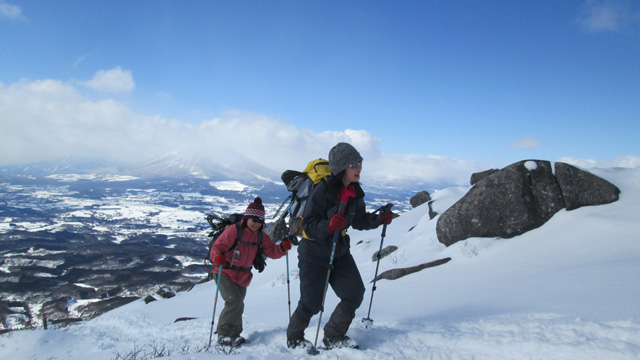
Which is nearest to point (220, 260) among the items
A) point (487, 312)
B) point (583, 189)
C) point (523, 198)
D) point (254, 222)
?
point (254, 222)

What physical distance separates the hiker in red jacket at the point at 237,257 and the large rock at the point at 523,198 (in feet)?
21.4

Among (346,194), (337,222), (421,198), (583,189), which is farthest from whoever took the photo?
(421,198)

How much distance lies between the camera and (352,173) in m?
3.49

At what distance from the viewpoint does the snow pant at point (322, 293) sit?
3.49 m

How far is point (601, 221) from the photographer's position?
271 inches

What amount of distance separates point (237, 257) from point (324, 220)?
194 cm

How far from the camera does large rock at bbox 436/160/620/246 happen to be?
7922mm

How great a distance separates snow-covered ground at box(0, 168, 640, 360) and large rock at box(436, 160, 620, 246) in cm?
29

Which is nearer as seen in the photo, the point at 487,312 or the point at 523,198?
the point at 487,312

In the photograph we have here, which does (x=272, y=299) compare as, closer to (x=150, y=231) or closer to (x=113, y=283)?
(x=113, y=283)

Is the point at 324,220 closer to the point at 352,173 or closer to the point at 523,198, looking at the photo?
the point at 352,173

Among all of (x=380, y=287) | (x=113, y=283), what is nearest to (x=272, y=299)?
(x=380, y=287)

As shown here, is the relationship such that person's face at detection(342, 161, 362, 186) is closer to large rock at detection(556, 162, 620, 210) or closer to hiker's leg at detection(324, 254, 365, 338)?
hiker's leg at detection(324, 254, 365, 338)

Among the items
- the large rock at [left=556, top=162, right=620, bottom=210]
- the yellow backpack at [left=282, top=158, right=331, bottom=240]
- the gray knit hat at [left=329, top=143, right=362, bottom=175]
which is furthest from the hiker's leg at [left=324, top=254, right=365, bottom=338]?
the large rock at [left=556, top=162, right=620, bottom=210]
